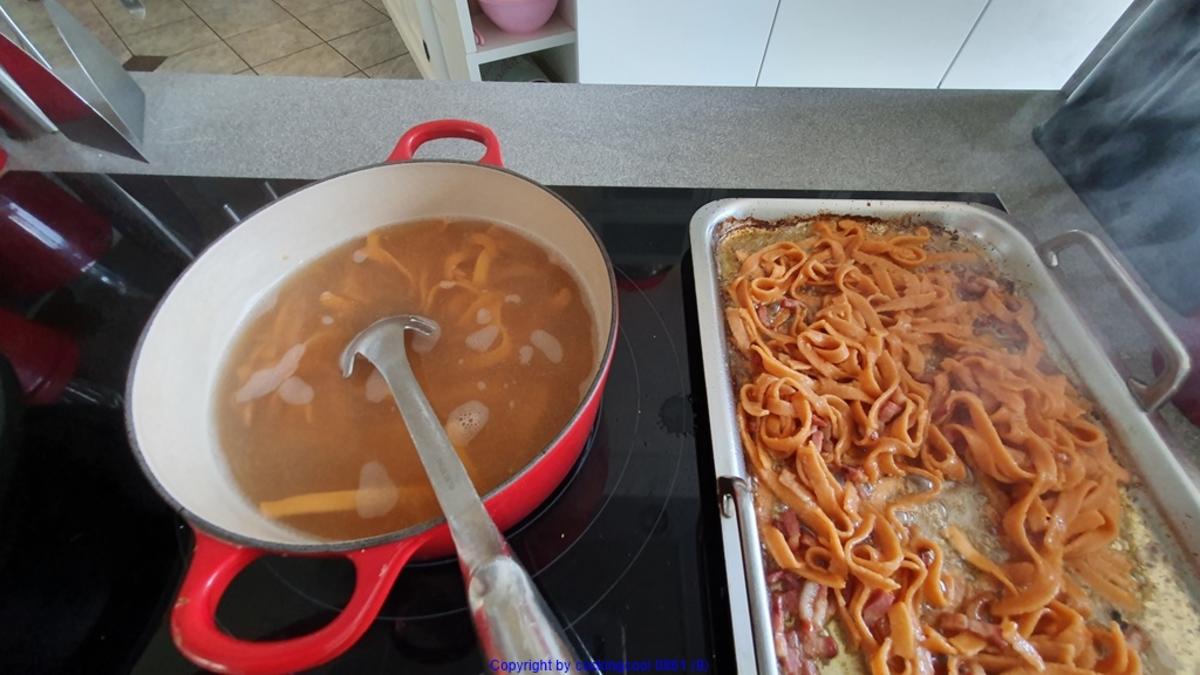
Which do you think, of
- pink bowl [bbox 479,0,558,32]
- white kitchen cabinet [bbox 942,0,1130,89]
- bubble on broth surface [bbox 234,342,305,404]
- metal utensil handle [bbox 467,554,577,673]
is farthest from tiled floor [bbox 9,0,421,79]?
metal utensil handle [bbox 467,554,577,673]

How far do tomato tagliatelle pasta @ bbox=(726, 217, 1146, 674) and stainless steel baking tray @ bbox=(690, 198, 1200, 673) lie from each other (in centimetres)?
3

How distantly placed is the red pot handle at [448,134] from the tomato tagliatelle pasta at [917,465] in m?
0.38

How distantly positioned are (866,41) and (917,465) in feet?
4.80

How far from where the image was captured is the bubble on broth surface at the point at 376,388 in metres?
0.67

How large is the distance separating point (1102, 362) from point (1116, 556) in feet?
0.83

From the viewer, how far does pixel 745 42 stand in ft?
5.73

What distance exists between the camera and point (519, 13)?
1.78 metres

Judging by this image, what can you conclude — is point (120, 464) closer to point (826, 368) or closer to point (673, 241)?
point (673, 241)

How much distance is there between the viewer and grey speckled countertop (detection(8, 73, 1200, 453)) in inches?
39.0

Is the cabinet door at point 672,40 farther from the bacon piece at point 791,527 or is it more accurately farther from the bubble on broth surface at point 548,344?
the bacon piece at point 791,527

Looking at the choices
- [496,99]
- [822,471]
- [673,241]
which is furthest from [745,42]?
[822,471]

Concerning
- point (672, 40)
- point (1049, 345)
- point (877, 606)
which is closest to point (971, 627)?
point (877, 606)

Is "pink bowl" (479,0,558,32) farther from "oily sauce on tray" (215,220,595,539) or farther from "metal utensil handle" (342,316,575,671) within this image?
"metal utensil handle" (342,316,575,671)

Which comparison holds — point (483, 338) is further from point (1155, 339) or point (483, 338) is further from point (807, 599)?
point (1155, 339)
